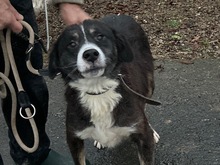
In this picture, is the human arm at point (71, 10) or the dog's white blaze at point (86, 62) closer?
the dog's white blaze at point (86, 62)

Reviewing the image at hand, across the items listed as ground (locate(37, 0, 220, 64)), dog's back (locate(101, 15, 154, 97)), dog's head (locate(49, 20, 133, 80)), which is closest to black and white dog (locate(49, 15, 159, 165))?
dog's head (locate(49, 20, 133, 80))

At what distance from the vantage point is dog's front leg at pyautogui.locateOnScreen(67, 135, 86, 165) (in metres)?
3.13

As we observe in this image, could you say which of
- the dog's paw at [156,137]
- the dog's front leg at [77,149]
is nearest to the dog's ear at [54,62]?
the dog's front leg at [77,149]

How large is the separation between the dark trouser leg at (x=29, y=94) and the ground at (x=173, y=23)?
2047 mm

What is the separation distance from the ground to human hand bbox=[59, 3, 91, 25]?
222 cm

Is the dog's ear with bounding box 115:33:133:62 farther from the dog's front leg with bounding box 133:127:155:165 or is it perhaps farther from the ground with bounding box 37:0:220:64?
the ground with bounding box 37:0:220:64

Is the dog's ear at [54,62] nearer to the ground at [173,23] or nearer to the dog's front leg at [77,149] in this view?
the dog's front leg at [77,149]

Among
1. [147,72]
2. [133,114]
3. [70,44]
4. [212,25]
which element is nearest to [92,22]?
[70,44]

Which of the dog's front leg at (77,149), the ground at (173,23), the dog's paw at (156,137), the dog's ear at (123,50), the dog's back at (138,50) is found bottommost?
the ground at (173,23)

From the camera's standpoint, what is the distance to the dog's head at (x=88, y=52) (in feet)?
8.62

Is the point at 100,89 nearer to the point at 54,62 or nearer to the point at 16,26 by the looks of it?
the point at 54,62

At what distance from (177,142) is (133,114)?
2.85ft

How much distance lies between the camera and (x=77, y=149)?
3.18 m

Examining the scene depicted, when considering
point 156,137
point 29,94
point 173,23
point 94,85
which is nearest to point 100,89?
point 94,85
